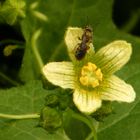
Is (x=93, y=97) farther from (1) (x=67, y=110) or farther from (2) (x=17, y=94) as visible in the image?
(2) (x=17, y=94)

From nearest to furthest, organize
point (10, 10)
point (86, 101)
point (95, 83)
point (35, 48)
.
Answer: point (86, 101)
point (95, 83)
point (10, 10)
point (35, 48)

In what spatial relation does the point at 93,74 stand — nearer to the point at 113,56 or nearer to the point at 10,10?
the point at 113,56

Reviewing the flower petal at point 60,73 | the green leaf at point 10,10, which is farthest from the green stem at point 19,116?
the green leaf at point 10,10

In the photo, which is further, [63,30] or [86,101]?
[63,30]

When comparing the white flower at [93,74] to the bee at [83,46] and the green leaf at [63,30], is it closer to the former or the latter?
Answer: the bee at [83,46]

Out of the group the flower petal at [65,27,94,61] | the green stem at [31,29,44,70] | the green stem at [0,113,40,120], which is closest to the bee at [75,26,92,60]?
the flower petal at [65,27,94,61]

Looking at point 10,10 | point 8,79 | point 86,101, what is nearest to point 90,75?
point 86,101
